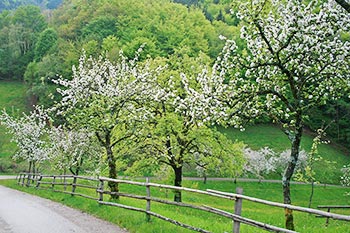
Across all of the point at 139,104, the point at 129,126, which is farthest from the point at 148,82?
the point at 129,126

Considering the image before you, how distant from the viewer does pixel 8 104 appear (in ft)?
296

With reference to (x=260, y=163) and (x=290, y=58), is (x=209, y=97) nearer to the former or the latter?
(x=290, y=58)

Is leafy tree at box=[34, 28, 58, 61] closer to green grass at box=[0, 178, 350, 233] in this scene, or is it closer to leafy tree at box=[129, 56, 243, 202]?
green grass at box=[0, 178, 350, 233]

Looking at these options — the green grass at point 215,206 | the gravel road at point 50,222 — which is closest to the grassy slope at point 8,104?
the green grass at point 215,206

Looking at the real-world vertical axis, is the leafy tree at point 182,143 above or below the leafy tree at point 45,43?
below

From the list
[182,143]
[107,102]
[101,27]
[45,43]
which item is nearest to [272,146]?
[182,143]

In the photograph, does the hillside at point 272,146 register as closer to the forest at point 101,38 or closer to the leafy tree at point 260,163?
the leafy tree at point 260,163

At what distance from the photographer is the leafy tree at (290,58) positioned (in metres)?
10.8

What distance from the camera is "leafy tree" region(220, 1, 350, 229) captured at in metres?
10.8

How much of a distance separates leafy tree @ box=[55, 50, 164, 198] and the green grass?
294 cm

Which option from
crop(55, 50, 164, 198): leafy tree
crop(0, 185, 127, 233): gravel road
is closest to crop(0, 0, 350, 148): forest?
crop(55, 50, 164, 198): leafy tree

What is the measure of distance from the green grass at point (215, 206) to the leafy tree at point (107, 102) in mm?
2936

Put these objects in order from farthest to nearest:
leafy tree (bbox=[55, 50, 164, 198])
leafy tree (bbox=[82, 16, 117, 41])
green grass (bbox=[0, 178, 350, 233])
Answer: leafy tree (bbox=[82, 16, 117, 41]) < leafy tree (bbox=[55, 50, 164, 198]) < green grass (bbox=[0, 178, 350, 233])

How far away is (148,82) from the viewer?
70.7ft
